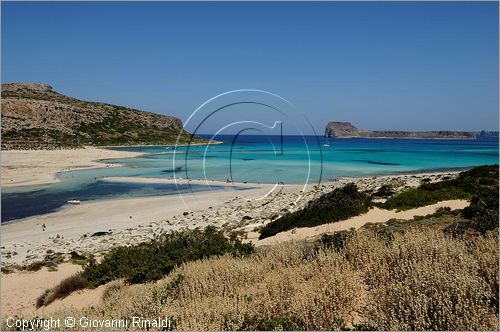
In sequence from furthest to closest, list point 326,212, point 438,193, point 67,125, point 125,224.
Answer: point 67,125 → point 125,224 → point 438,193 → point 326,212

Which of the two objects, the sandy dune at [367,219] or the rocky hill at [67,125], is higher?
the rocky hill at [67,125]

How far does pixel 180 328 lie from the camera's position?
549 cm

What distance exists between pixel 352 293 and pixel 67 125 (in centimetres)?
13365

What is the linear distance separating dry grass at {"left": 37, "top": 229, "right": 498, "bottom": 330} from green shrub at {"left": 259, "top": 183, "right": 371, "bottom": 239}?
10.6 meters

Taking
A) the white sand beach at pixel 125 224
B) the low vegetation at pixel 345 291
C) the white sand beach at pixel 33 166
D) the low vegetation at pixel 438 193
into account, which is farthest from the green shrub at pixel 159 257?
the white sand beach at pixel 33 166

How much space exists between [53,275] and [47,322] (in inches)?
329

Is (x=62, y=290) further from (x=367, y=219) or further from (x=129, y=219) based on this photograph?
(x=129, y=219)

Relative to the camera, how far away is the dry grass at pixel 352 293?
4781 mm

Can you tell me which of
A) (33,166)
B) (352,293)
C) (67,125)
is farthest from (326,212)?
(67,125)

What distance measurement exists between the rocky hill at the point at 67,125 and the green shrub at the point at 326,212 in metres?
85.4

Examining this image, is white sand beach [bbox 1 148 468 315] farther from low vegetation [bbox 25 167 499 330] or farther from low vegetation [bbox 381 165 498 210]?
low vegetation [bbox 25 167 499 330]

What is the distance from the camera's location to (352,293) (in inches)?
223

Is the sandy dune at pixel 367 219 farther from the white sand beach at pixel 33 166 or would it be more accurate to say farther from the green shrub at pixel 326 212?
the white sand beach at pixel 33 166

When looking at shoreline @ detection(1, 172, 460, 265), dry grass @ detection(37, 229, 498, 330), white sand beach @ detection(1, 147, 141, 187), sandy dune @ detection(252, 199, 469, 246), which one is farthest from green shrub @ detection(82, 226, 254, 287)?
white sand beach @ detection(1, 147, 141, 187)
